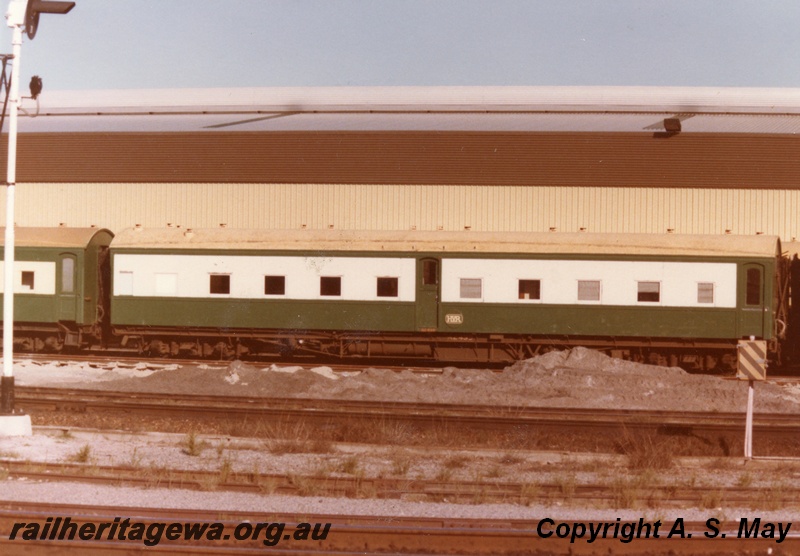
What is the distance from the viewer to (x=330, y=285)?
2400 centimetres

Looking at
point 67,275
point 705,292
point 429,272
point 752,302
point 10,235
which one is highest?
point 10,235

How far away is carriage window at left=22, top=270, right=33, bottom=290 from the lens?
82.7 feet

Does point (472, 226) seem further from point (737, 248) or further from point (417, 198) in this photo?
point (737, 248)

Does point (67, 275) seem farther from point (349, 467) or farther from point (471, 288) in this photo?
point (349, 467)

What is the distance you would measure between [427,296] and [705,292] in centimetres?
729

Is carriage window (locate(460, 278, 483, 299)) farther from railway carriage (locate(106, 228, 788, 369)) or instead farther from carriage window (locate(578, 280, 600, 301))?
carriage window (locate(578, 280, 600, 301))

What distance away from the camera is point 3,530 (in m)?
7.89

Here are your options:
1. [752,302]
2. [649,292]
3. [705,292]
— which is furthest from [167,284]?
[752,302]

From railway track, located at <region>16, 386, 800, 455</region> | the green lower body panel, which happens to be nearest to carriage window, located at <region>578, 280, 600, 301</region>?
the green lower body panel

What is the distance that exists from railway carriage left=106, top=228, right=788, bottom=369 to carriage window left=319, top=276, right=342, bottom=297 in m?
0.03

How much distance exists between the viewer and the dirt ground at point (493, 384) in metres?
18.2

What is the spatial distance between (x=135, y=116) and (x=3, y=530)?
1069 inches

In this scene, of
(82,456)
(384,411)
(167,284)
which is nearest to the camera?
(82,456)

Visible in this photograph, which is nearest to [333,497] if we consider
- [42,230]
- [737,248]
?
[737,248]
